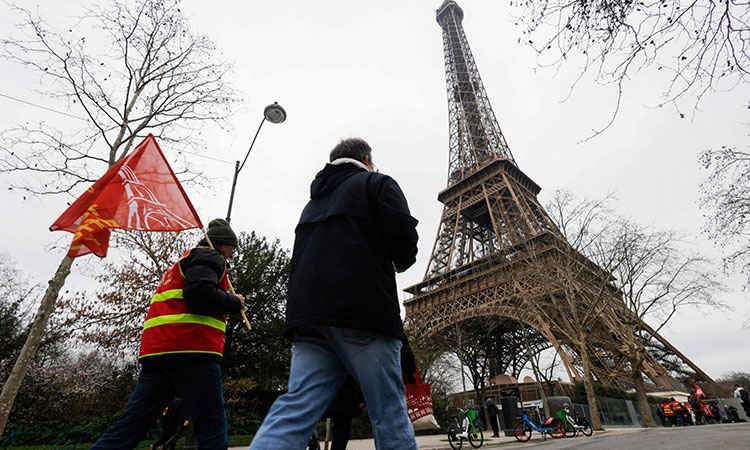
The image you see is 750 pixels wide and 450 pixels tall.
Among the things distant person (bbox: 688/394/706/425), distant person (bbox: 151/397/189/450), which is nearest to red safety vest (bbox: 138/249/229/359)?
distant person (bbox: 151/397/189/450)

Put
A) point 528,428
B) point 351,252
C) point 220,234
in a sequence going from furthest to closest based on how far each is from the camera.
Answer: point 528,428, point 220,234, point 351,252

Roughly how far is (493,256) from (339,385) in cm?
2297

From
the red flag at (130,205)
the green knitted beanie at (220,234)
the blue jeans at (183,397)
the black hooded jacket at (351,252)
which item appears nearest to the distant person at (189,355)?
the blue jeans at (183,397)

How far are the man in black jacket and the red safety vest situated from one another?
108cm

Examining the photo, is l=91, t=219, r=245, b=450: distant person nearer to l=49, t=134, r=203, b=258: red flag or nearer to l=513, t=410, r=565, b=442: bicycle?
l=49, t=134, r=203, b=258: red flag

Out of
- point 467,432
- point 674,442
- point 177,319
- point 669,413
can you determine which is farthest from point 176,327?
point 669,413

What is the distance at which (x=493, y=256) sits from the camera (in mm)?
23312

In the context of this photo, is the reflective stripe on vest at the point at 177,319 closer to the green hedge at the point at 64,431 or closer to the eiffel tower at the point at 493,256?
the green hedge at the point at 64,431

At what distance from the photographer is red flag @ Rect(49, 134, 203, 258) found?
3.45 metres

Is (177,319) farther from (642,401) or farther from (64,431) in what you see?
(642,401)

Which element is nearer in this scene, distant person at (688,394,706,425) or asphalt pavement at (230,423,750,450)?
asphalt pavement at (230,423,750,450)

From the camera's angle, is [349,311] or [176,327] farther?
[176,327]

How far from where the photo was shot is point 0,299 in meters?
22.8

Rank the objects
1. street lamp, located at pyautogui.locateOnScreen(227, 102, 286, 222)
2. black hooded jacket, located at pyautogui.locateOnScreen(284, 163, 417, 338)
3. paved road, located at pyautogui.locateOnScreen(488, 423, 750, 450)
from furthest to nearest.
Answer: street lamp, located at pyautogui.locateOnScreen(227, 102, 286, 222), paved road, located at pyautogui.locateOnScreen(488, 423, 750, 450), black hooded jacket, located at pyautogui.locateOnScreen(284, 163, 417, 338)
